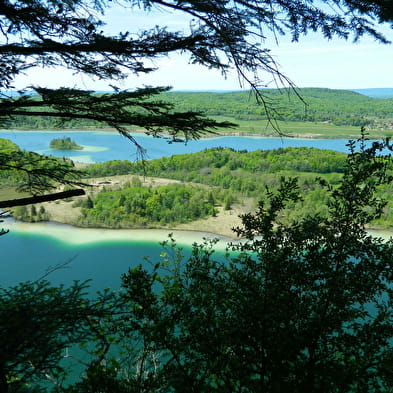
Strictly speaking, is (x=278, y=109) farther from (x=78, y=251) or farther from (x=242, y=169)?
(x=242, y=169)

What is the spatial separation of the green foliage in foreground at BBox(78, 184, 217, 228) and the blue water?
269 inches

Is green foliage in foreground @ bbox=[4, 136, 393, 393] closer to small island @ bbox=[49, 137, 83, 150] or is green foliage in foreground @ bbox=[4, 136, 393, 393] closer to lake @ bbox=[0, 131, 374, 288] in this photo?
lake @ bbox=[0, 131, 374, 288]

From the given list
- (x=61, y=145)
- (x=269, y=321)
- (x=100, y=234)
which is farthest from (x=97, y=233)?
(x=269, y=321)

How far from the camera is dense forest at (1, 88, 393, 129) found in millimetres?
2195

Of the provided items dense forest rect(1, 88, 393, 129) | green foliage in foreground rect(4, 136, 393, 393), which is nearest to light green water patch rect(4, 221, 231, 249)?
dense forest rect(1, 88, 393, 129)

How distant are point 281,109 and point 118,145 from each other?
1945 inches

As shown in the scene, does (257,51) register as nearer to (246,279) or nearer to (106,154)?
(246,279)

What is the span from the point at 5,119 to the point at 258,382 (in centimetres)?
250

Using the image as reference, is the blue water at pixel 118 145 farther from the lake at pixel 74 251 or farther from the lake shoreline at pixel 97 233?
the lake at pixel 74 251

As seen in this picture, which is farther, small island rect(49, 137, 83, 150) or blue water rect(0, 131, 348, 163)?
blue water rect(0, 131, 348, 163)

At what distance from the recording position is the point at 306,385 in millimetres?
1974

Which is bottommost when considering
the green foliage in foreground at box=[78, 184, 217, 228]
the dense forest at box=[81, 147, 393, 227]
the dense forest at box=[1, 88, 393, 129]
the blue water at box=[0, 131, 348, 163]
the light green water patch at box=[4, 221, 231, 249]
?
the light green water patch at box=[4, 221, 231, 249]

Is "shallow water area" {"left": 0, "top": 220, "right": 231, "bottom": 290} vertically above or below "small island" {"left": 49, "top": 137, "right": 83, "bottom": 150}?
below

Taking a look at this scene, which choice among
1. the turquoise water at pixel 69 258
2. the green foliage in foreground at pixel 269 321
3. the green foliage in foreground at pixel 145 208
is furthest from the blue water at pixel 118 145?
the green foliage in foreground at pixel 269 321
